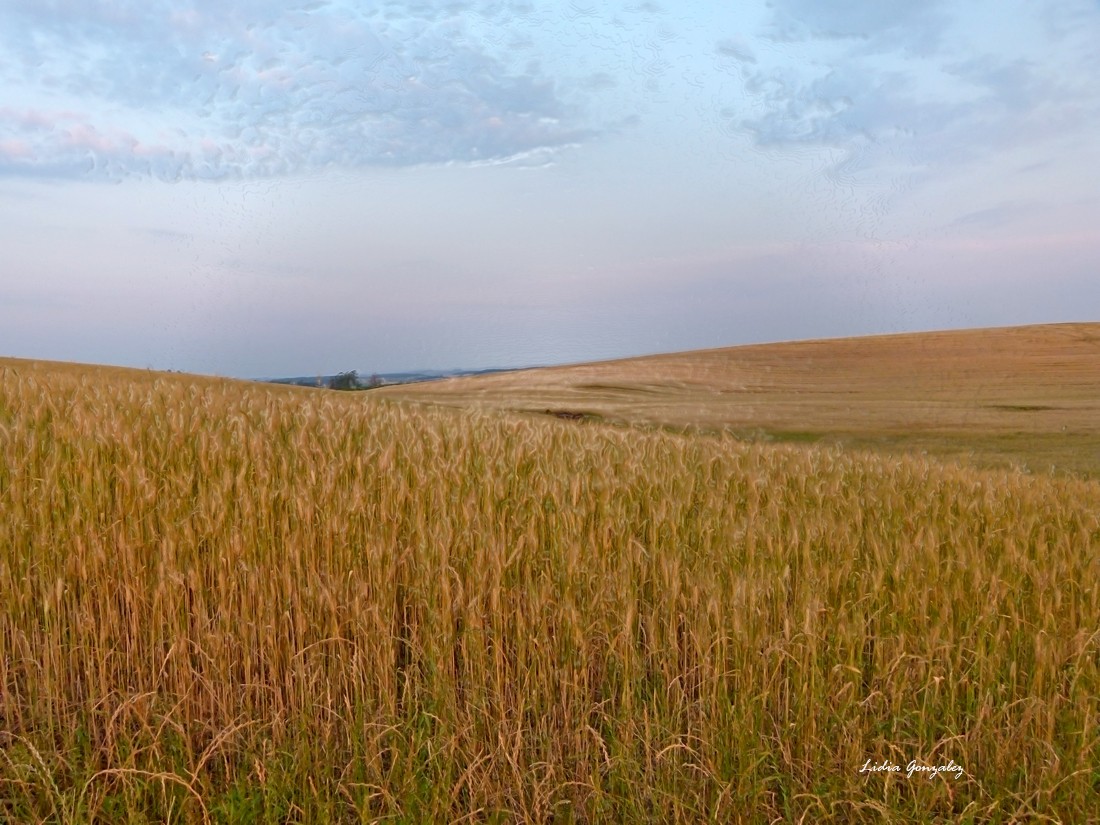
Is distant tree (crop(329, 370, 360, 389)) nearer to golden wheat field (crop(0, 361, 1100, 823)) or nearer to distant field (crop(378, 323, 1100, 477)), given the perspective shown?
distant field (crop(378, 323, 1100, 477))

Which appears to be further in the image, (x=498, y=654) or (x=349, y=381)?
(x=349, y=381)

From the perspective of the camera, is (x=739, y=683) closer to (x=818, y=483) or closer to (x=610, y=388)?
(x=818, y=483)

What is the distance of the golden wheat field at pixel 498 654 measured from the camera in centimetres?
233

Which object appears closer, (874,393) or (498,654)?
(498,654)

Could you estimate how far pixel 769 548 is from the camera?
3.23 m

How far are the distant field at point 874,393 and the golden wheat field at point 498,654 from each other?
9.70 feet

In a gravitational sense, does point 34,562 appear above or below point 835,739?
above

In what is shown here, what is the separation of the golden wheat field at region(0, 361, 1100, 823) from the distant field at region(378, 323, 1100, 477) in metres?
2.96

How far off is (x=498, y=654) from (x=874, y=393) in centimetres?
2202

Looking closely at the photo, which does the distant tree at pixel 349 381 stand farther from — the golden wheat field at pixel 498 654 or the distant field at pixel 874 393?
the golden wheat field at pixel 498 654

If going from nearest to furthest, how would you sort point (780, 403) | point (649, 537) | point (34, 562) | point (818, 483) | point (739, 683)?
point (739, 683)
point (34, 562)
point (649, 537)
point (818, 483)
point (780, 403)

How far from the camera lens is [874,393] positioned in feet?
74.4

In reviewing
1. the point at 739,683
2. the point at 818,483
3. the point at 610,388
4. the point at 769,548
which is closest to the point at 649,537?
the point at 769,548

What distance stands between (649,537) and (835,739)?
1161 millimetres
